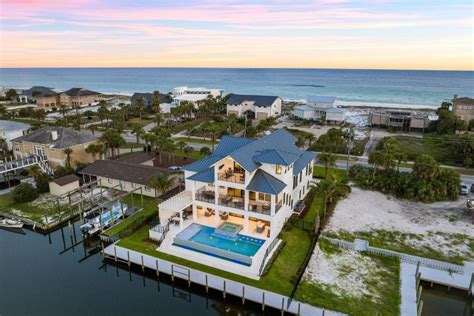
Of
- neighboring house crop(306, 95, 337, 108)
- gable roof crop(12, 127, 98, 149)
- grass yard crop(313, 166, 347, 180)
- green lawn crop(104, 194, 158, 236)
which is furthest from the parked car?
gable roof crop(12, 127, 98, 149)

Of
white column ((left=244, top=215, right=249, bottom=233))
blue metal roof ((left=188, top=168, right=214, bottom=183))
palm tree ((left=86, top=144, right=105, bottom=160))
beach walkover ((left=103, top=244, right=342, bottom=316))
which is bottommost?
beach walkover ((left=103, top=244, right=342, bottom=316))

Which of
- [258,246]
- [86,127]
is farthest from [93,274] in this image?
[86,127]

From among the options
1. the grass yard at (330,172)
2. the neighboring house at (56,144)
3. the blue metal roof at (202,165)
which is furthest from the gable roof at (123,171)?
the grass yard at (330,172)

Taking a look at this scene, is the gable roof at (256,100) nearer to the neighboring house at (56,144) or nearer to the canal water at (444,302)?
the neighboring house at (56,144)

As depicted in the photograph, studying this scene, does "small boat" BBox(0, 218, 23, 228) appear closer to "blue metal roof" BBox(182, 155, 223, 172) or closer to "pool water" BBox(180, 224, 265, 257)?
"blue metal roof" BBox(182, 155, 223, 172)

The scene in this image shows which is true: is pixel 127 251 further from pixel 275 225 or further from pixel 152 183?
pixel 275 225
